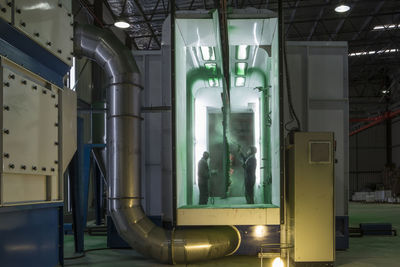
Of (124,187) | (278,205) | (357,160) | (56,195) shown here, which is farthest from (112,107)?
(357,160)

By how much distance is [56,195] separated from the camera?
162 inches

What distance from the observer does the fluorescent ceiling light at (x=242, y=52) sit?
8.27 m

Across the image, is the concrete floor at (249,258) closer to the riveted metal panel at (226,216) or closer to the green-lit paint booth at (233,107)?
the riveted metal panel at (226,216)

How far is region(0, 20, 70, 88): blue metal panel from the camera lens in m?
3.18

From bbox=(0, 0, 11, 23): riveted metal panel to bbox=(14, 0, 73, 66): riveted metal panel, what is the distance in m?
0.09

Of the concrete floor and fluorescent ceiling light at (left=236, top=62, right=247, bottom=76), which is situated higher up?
fluorescent ceiling light at (left=236, top=62, right=247, bottom=76)

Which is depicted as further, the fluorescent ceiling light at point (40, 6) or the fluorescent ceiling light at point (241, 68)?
the fluorescent ceiling light at point (241, 68)

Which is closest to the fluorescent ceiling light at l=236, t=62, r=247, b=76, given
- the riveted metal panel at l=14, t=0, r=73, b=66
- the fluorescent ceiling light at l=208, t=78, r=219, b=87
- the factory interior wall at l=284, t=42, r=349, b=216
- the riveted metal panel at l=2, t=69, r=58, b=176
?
the fluorescent ceiling light at l=208, t=78, r=219, b=87

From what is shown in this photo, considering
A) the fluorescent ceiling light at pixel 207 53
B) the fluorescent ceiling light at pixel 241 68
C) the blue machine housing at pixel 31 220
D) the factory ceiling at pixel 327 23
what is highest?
the factory ceiling at pixel 327 23

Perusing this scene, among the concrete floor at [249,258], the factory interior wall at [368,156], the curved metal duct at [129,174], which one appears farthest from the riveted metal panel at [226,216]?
the factory interior wall at [368,156]

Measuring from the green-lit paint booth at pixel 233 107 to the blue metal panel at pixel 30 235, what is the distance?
2.14 metres

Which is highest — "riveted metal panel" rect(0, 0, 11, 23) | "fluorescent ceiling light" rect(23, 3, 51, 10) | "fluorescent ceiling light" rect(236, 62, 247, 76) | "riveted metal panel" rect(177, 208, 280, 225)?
"fluorescent ceiling light" rect(236, 62, 247, 76)

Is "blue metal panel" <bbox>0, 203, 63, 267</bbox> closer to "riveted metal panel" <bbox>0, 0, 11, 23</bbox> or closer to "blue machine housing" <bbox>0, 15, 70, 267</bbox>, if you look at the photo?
"blue machine housing" <bbox>0, 15, 70, 267</bbox>

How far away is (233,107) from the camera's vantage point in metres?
12.0
